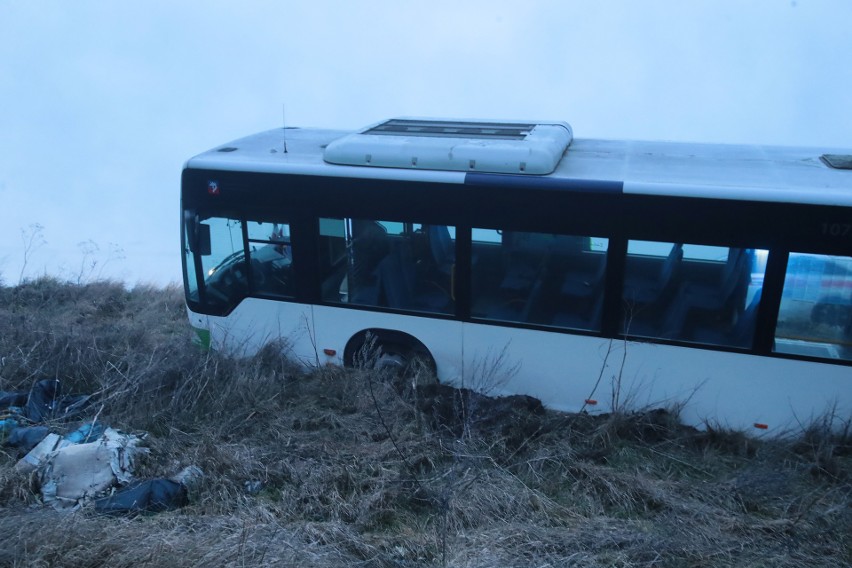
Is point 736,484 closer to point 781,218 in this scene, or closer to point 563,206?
point 781,218

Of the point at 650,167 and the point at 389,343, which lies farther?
the point at 389,343

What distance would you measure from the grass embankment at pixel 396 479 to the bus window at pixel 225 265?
0.65 metres

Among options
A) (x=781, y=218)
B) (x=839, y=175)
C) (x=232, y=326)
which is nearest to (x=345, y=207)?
(x=232, y=326)

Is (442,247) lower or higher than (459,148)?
lower

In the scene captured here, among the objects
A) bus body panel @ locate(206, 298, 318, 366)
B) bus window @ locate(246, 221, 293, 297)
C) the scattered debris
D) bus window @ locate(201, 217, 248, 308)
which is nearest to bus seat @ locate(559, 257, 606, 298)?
bus body panel @ locate(206, 298, 318, 366)

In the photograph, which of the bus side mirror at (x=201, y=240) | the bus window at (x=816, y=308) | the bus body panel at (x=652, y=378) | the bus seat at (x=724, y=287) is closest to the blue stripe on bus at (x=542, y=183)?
the bus seat at (x=724, y=287)

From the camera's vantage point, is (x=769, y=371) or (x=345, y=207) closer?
(x=769, y=371)

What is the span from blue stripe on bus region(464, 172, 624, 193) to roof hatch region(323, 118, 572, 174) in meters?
0.07

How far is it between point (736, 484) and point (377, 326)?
341cm

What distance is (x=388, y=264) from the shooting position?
6797mm

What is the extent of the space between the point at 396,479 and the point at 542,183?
8.99ft

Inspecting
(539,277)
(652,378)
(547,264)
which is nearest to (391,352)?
(539,277)

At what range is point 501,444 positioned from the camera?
18.3 ft

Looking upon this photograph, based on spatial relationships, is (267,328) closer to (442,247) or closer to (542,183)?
(442,247)
